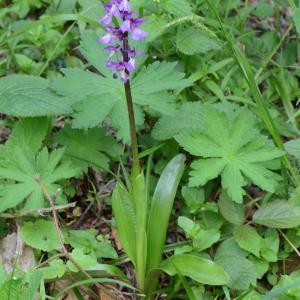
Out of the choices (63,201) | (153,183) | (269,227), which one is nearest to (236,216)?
(269,227)

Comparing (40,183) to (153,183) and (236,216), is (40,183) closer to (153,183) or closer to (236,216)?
(153,183)

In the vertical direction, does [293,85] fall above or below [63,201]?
above

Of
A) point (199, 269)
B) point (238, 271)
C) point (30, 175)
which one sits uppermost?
point (30, 175)

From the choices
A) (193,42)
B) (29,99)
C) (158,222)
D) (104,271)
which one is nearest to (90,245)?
(104,271)

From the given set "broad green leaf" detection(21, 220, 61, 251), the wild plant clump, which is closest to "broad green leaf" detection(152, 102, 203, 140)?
the wild plant clump

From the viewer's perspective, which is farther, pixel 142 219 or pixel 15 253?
pixel 15 253

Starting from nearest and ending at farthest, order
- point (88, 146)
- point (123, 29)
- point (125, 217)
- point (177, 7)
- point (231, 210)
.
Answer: point (123, 29)
point (125, 217)
point (231, 210)
point (88, 146)
point (177, 7)

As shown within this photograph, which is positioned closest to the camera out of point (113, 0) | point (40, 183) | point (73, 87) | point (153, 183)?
point (113, 0)

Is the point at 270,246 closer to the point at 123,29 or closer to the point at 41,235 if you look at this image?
the point at 41,235
